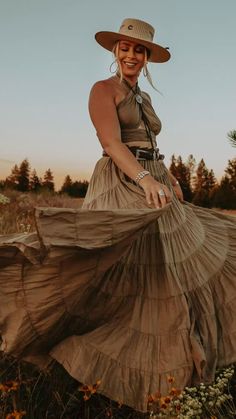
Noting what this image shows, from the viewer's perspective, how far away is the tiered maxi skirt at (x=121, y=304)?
2.32 metres

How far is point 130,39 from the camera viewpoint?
2.90 meters

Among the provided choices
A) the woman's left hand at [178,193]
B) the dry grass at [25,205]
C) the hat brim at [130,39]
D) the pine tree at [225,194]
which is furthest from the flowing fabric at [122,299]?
the pine tree at [225,194]

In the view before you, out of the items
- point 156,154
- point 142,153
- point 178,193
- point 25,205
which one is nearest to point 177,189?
point 178,193

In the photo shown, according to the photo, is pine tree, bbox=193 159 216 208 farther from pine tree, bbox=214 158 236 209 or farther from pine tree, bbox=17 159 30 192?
pine tree, bbox=17 159 30 192

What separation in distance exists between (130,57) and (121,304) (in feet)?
4.40

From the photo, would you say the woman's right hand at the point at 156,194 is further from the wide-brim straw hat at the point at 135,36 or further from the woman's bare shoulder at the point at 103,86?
the wide-brim straw hat at the point at 135,36

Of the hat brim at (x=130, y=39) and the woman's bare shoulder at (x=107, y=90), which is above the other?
the hat brim at (x=130, y=39)

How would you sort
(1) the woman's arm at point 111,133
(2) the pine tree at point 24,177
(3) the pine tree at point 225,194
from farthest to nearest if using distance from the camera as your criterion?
(3) the pine tree at point 225,194, (2) the pine tree at point 24,177, (1) the woman's arm at point 111,133

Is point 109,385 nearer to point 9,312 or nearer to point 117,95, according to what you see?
point 9,312

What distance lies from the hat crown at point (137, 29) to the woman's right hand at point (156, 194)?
85cm

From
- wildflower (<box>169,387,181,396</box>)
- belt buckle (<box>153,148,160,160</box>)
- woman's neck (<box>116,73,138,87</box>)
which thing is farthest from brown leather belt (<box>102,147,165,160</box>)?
wildflower (<box>169,387,181,396</box>)

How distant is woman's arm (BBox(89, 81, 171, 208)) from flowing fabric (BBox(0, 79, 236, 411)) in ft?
0.35

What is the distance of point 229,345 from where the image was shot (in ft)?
9.25

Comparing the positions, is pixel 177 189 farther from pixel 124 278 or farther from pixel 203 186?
pixel 203 186
